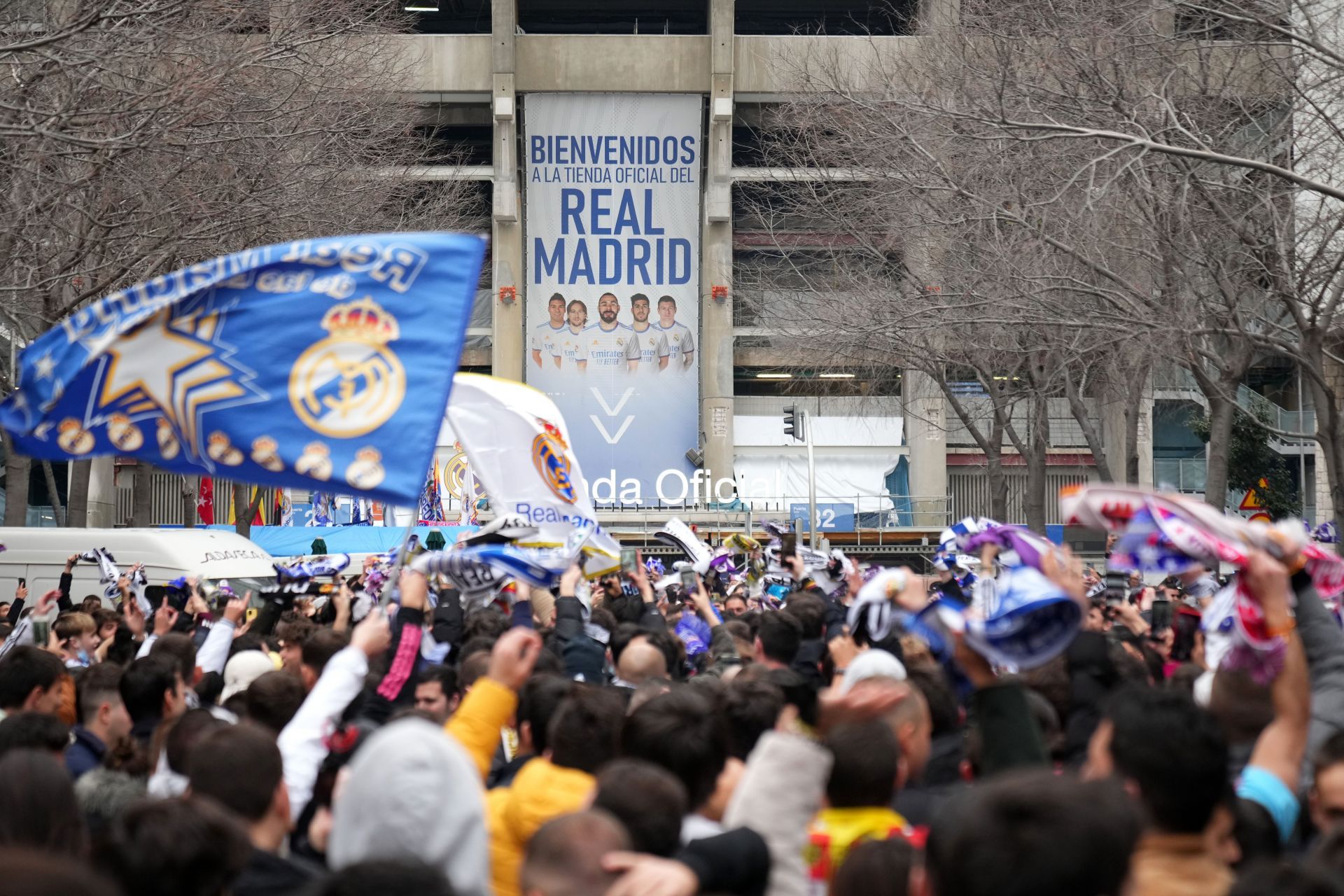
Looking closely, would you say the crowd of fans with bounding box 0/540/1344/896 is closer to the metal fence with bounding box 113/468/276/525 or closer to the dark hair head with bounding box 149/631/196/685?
the dark hair head with bounding box 149/631/196/685

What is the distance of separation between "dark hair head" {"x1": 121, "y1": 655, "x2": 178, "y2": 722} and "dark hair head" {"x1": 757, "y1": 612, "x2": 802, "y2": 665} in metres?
2.78

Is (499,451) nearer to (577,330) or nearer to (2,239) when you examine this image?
(2,239)

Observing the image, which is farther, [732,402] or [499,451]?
[732,402]


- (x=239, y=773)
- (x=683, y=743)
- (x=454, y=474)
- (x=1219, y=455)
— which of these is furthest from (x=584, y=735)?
(x=454, y=474)

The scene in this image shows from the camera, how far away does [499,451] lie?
10.5 meters

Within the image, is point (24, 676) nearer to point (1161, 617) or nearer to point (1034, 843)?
point (1034, 843)

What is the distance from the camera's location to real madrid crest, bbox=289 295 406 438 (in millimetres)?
6730

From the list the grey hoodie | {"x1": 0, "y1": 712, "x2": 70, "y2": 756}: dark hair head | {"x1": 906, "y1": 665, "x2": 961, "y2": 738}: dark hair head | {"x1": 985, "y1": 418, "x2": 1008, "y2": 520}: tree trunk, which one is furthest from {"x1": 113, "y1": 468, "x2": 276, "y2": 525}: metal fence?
the grey hoodie

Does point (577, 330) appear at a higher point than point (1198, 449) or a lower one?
higher

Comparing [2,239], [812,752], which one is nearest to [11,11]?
[2,239]

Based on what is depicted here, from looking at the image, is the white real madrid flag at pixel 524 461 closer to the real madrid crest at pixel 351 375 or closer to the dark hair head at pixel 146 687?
the real madrid crest at pixel 351 375

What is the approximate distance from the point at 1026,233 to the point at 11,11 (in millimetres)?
11645

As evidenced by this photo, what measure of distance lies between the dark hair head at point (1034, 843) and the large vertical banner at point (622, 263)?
144 ft

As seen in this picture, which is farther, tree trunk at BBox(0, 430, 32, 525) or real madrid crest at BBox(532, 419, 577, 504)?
tree trunk at BBox(0, 430, 32, 525)
